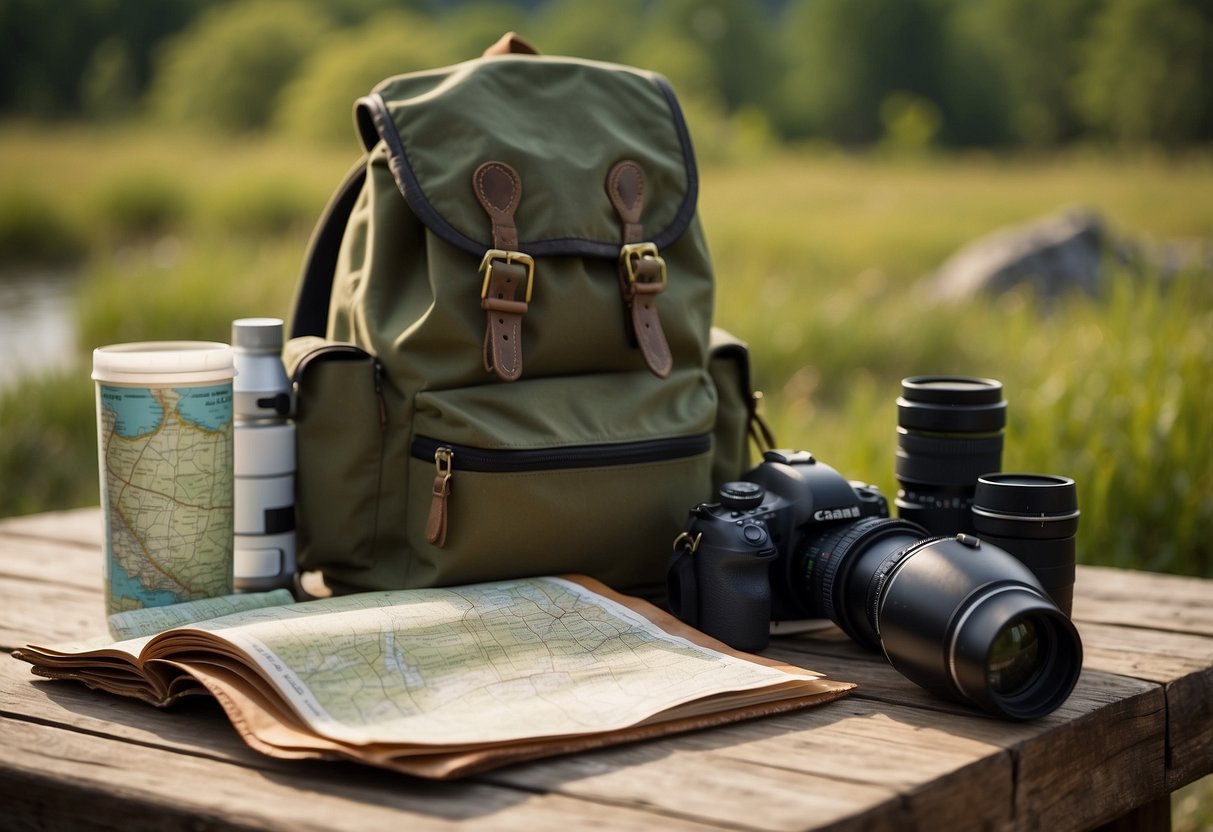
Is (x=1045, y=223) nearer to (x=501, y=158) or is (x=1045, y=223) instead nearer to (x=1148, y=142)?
(x=501, y=158)

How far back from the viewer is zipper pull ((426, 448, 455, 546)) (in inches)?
66.7

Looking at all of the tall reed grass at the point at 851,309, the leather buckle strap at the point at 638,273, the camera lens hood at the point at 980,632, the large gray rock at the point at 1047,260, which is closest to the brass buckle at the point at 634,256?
the leather buckle strap at the point at 638,273

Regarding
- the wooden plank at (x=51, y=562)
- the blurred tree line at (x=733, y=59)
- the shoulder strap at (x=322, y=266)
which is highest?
the blurred tree line at (x=733, y=59)

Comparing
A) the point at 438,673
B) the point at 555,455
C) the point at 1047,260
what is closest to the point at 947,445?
the point at 555,455

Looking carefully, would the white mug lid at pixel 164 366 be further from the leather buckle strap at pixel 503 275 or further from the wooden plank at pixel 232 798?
the wooden plank at pixel 232 798

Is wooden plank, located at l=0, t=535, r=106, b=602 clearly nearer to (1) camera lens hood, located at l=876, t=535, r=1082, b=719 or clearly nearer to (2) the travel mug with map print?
(2) the travel mug with map print

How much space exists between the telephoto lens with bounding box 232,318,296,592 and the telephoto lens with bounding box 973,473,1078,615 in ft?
3.02

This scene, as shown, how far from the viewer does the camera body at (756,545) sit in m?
1.60

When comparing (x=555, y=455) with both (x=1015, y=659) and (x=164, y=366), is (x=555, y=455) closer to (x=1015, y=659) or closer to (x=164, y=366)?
(x=164, y=366)

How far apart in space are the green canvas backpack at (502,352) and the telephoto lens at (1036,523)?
45cm

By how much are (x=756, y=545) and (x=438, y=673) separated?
1.41 ft

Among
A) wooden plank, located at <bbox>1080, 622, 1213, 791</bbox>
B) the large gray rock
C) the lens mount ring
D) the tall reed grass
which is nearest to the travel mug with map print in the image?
the lens mount ring

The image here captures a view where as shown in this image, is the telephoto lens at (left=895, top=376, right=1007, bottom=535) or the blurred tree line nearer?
the telephoto lens at (left=895, top=376, right=1007, bottom=535)

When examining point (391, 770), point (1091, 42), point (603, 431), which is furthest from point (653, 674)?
point (1091, 42)
